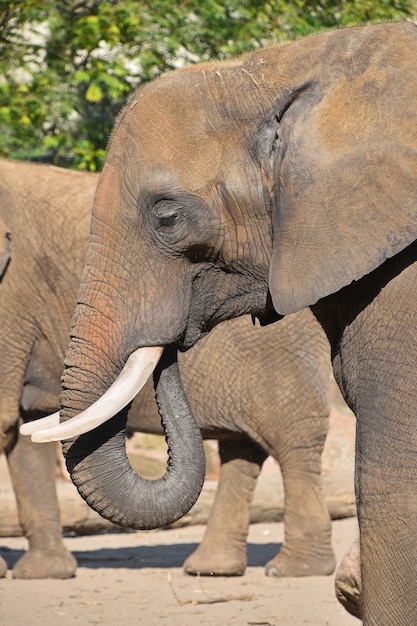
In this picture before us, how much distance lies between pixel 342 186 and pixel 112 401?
0.93 m

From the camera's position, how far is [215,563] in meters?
7.75

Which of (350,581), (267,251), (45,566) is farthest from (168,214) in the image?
(45,566)

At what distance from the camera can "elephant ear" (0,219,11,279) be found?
25.2 feet

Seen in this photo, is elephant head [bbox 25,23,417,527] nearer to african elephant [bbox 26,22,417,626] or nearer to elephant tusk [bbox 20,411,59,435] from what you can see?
african elephant [bbox 26,22,417,626]

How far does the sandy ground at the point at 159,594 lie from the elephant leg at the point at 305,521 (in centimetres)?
9

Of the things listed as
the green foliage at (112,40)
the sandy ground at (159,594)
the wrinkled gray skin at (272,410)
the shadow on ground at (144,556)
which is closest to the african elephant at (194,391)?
the wrinkled gray skin at (272,410)

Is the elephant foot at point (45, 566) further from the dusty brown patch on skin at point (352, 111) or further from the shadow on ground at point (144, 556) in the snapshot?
the dusty brown patch on skin at point (352, 111)

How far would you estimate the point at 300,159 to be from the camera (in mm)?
3982

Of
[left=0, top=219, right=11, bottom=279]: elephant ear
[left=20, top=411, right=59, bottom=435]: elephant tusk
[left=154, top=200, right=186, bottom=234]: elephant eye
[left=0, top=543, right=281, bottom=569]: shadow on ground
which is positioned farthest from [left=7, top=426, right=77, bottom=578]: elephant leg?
[left=154, top=200, right=186, bottom=234]: elephant eye

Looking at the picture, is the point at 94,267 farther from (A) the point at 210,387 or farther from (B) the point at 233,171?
(A) the point at 210,387

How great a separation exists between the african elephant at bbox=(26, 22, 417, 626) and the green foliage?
6343 mm

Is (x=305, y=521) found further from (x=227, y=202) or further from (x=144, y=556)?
(x=227, y=202)

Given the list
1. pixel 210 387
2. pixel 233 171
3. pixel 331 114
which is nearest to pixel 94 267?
pixel 233 171

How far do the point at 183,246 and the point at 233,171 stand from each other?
0.91 feet
